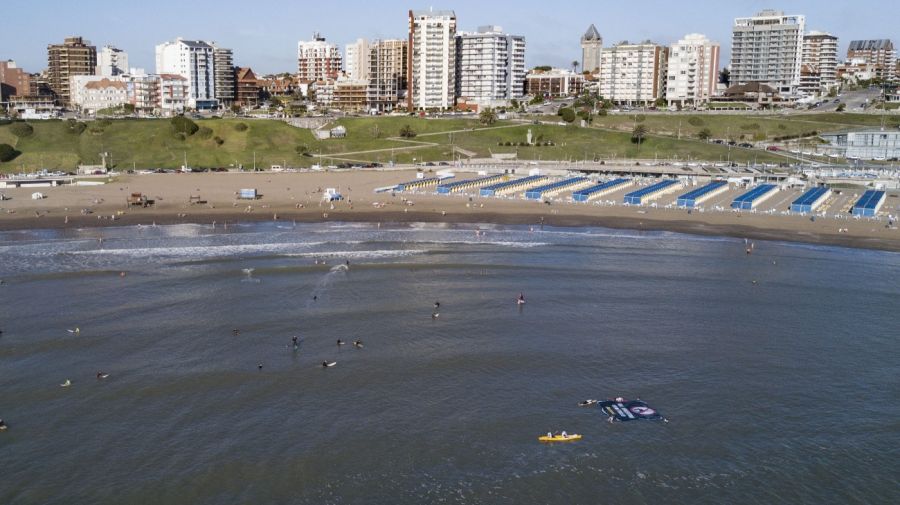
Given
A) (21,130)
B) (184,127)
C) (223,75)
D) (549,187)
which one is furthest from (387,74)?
(549,187)

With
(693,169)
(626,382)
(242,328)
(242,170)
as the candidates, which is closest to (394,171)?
(242,170)

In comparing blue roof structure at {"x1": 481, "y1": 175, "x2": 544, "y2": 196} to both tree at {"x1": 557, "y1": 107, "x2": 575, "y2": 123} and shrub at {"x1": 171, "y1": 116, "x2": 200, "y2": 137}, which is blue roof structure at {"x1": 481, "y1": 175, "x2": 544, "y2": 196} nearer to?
tree at {"x1": 557, "y1": 107, "x2": 575, "y2": 123}

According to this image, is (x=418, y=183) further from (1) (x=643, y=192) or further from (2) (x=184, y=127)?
(2) (x=184, y=127)

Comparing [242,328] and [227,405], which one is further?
[242,328]

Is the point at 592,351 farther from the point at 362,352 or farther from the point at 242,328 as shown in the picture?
the point at 242,328

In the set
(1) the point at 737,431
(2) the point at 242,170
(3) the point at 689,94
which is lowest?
(1) the point at 737,431

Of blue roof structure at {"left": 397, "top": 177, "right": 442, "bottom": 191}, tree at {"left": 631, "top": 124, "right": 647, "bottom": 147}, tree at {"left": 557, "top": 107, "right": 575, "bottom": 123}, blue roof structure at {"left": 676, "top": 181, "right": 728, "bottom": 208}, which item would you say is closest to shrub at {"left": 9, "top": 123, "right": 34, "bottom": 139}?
blue roof structure at {"left": 397, "top": 177, "right": 442, "bottom": 191}
